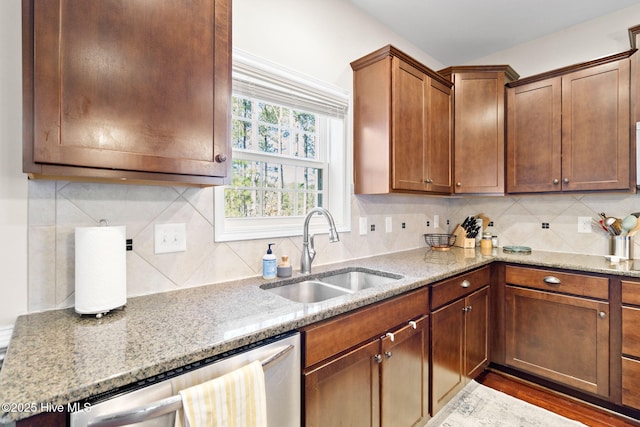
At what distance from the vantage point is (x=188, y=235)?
1434 mm

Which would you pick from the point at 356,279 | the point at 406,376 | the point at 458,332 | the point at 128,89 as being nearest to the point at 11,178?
the point at 128,89

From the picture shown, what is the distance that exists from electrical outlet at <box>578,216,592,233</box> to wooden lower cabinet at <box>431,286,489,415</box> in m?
0.95

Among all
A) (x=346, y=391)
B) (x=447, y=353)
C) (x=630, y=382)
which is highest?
(x=346, y=391)

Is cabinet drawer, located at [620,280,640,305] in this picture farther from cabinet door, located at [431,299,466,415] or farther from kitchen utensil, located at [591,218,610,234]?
cabinet door, located at [431,299,466,415]

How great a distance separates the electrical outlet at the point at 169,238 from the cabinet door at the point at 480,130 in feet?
7.21

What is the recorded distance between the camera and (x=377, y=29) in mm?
2400

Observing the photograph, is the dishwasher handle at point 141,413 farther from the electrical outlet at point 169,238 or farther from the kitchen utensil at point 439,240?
the kitchen utensil at point 439,240

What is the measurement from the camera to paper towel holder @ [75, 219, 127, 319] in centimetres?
102

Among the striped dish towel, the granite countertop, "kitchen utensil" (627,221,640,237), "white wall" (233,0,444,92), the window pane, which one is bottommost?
the striped dish towel

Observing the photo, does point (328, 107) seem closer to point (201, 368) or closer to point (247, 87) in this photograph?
point (247, 87)

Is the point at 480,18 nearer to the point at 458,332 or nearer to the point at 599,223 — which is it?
the point at 599,223

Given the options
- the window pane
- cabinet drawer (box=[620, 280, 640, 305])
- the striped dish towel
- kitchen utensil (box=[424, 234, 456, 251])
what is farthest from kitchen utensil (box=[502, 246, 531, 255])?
the striped dish towel

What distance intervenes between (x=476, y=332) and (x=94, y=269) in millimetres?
2250

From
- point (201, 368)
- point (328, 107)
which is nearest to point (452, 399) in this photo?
point (201, 368)
